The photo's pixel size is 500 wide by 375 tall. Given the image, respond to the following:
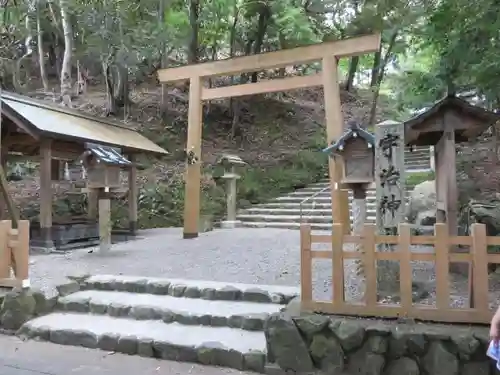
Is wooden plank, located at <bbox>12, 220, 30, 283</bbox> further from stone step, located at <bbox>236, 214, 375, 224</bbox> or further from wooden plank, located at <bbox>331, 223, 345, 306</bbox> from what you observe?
stone step, located at <bbox>236, 214, 375, 224</bbox>

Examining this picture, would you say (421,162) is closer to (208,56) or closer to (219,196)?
(219,196)

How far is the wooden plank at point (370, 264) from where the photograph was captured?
347cm

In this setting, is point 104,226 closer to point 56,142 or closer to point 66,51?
point 56,142

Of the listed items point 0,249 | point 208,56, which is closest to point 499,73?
point 0,249

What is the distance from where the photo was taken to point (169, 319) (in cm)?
452

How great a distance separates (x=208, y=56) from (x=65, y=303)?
16993mm

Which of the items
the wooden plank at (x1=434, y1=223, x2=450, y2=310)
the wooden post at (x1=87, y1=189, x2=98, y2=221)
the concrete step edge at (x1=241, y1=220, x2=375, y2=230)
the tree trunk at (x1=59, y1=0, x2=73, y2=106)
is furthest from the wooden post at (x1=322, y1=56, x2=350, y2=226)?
the tree trunk at (x1=59, y1=0, x2=73, y2=106)

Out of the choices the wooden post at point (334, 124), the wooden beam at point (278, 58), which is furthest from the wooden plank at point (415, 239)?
the wooden beam at point (278, 58)

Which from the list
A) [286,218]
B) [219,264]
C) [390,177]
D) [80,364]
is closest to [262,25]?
[286,218]

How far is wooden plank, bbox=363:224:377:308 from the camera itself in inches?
137

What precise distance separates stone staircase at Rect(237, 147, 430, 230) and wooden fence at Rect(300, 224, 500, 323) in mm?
7427

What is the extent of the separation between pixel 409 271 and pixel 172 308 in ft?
8.89

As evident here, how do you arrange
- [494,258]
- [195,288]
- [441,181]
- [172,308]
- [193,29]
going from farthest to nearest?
[193,29] < [441,181] < [195,288] < [172,308] < [494,258]

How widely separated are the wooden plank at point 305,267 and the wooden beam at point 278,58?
580cm
